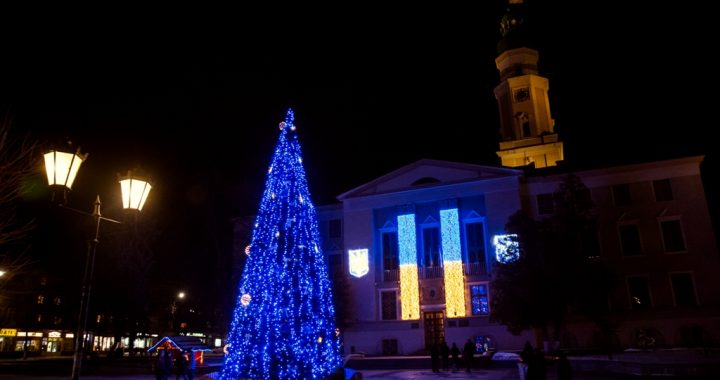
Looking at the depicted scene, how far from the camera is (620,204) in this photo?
3309cm

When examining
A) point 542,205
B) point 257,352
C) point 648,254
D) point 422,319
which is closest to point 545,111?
point 542,205

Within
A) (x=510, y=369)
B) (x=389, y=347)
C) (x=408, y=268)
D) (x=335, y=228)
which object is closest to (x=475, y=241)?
(x=408, y=268)

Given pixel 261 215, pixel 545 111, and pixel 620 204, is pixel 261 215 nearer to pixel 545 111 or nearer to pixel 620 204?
pixel 620 204

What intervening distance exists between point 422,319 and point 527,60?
83.4ft

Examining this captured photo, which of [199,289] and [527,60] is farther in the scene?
[527,60]

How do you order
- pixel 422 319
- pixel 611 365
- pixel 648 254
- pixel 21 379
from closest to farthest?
pixel 611 365 < pixel 21 379 < pixel 648 254 < pixel 422 319

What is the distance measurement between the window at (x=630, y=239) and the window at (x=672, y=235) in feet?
4.64

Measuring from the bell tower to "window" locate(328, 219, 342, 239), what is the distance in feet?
52.0

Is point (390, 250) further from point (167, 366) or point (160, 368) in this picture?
point (160, 368)

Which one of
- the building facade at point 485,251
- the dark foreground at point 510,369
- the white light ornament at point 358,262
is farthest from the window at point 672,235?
the white light ornament at point 358,262

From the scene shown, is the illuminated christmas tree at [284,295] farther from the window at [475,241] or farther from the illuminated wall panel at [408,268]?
the window at [475,241]

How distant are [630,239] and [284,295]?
88.4ft

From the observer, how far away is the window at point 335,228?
131 ft

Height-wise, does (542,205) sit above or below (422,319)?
above
